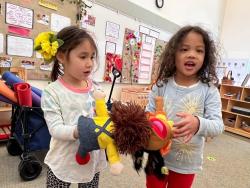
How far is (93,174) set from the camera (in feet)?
2.44

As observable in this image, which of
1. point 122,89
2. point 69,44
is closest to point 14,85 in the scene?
point 69,44

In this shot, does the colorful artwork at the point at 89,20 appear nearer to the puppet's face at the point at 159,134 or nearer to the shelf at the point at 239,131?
the puppet's face at the point at 159,134

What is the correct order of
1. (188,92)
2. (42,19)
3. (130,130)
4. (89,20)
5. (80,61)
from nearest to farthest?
(130,130), (80,61), (188,92), (42,19), (89,20)

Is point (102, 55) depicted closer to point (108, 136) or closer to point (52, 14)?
point (52, 14)

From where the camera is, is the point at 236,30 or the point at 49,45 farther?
the point at 236,30

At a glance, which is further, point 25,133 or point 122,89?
point 122,89

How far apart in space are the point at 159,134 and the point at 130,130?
76 millimetres

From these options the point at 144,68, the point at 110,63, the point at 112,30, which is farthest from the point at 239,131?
the point at 112,30

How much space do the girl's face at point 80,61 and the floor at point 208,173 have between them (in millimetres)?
439

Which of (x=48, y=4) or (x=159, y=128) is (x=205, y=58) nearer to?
(x=159, y=128)

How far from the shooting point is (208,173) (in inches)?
67.8

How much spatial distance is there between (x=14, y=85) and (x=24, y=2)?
85 centimetres

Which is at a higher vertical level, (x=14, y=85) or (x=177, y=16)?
(x=177, y=16)

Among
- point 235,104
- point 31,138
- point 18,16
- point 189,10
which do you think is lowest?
point 31,138
